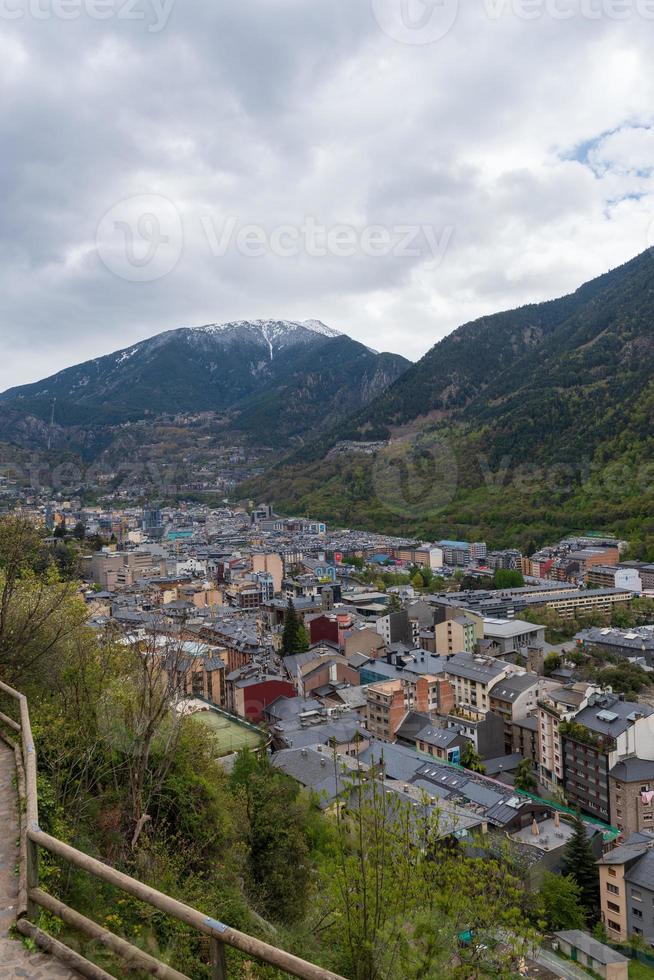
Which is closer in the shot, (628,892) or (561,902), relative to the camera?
(561,902)

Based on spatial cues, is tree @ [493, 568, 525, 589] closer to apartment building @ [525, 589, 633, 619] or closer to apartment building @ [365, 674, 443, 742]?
apartment building @ [525, 589, 633, 619]

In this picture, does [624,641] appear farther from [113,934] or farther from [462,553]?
[113,934]

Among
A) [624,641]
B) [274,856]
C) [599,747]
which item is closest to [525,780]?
[599,747]

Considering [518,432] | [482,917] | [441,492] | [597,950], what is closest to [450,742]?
[597,950]

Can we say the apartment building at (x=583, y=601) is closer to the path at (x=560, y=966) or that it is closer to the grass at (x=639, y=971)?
the grass at (x=639, y=971)

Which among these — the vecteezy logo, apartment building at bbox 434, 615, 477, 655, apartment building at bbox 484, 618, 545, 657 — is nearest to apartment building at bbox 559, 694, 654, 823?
apartment building at bbox 434, 615, 477, 655

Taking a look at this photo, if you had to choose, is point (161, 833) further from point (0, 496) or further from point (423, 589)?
point (0, 496)
